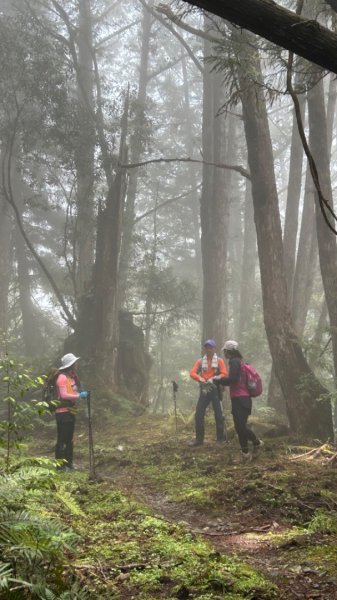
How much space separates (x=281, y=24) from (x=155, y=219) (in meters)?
18.5

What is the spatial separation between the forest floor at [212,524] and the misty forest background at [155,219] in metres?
1.98

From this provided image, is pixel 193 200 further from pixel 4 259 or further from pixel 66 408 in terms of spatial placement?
pixel 66 408

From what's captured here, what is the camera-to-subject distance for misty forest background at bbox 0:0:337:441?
978 centimetres

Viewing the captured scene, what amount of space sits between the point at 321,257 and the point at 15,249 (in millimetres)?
19150

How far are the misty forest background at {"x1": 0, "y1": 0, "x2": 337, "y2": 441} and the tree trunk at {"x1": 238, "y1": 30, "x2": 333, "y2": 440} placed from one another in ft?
0.08

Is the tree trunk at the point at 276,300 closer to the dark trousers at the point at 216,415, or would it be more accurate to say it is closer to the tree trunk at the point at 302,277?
the dark trousers at the point at 216,415

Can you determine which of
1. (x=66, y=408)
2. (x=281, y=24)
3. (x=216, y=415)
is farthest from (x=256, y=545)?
(x=216, y=415)

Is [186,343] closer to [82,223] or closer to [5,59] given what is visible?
[82,223]

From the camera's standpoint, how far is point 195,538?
4.25 m

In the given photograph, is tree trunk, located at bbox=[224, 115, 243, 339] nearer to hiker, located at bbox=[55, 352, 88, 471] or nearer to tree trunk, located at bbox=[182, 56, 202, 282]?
tree trunk, located at bbox=[182, 56, 202, 282]

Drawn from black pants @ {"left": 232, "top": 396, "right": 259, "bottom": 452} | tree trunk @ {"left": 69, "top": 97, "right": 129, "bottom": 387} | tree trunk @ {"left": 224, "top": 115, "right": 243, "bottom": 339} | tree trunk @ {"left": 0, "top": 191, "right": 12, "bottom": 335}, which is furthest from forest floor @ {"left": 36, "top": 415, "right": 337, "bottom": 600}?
tree trunk @ {"left": 224, "top": 115, "right": 243, "bottom": 339}

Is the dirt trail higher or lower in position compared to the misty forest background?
lower

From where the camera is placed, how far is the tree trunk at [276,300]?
30.7 ft

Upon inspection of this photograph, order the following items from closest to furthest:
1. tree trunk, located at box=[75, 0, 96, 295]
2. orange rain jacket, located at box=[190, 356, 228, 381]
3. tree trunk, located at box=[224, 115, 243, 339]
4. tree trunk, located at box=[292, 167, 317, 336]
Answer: orange rain jacket, located at box=[190, 356, 228, 381]
tree trunk, located at box=[292, 167, 317, 336]
tree trunk, located at box=[75, 0, 96, 295]
tree trunk, located at box=[224, 115, 243, 339]
